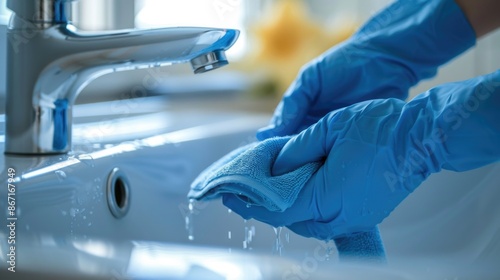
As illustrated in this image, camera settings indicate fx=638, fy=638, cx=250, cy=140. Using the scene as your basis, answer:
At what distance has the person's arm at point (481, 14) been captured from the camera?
63cm

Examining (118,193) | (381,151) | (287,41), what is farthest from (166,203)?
(287,41)

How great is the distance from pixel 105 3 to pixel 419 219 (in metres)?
0.75

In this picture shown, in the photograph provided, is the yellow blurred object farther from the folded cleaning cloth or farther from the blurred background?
the folded cleaning cloth

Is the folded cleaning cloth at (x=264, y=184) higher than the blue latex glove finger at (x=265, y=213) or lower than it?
higher

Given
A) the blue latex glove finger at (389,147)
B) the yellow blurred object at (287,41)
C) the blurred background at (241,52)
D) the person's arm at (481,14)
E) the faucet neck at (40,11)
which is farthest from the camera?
the yellow blurred object at (287,41)

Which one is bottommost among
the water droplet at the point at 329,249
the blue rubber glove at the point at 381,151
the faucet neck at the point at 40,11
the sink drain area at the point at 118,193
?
the water droplet at the point at 329,249

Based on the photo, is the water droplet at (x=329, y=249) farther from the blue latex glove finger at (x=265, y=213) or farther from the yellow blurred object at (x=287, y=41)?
the yellow blurred object at (x=287, y=41)

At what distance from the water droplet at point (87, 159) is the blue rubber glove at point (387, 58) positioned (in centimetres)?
19

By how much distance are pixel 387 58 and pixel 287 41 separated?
76 centimetres

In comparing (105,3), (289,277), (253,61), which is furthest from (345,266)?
(253,61)

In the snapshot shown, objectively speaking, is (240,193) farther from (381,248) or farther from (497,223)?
(497,223)

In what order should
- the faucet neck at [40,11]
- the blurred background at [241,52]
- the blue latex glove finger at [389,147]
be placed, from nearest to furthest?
the blue latex glove finger at [389,147] < the faucet neck at [40,11] < the blurred background at [241,52]

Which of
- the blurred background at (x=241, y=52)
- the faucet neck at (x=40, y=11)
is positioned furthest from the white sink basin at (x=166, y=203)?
the blurred background at (x=241, y=52)

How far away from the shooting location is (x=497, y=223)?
2.00 ft
